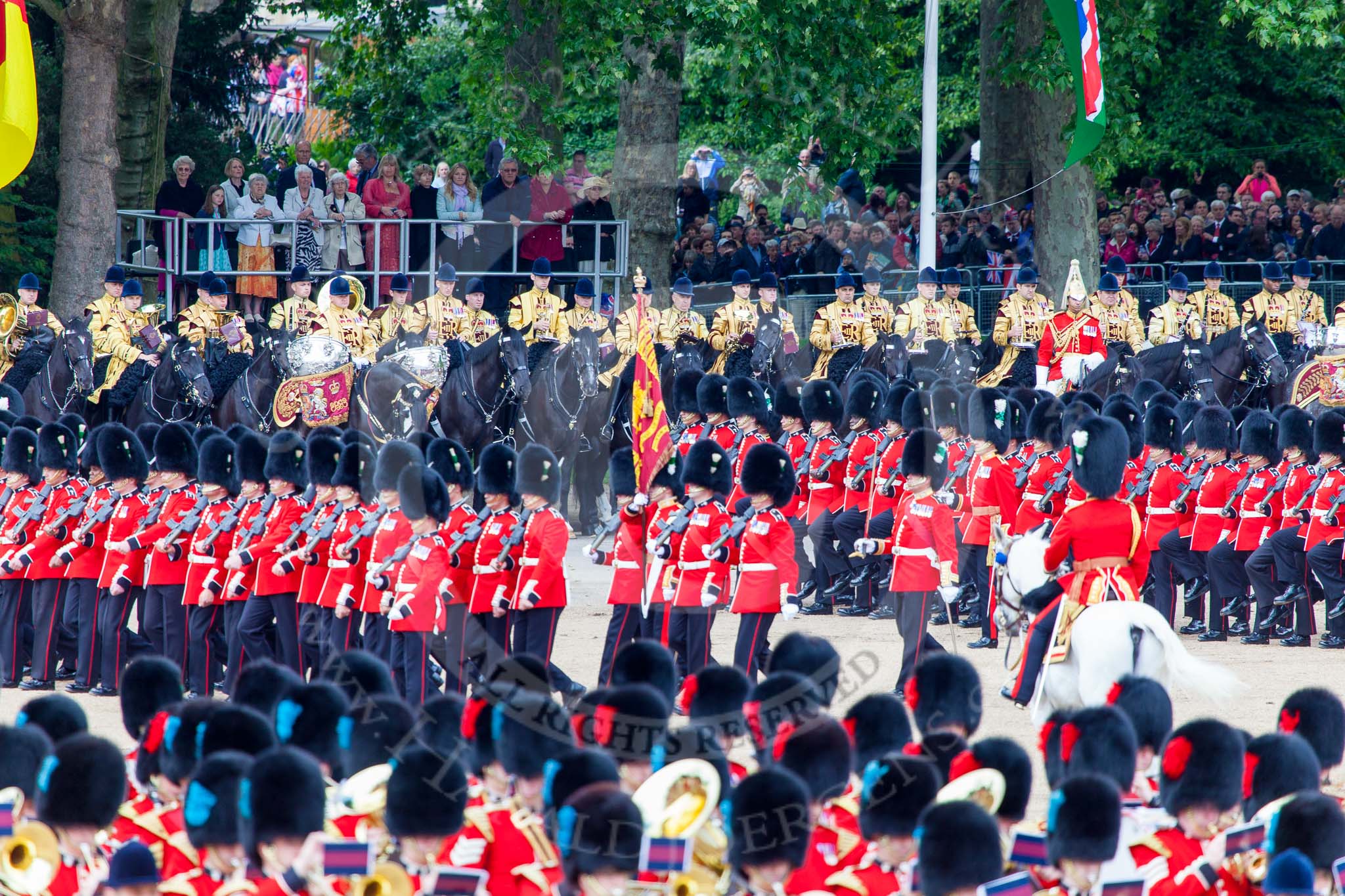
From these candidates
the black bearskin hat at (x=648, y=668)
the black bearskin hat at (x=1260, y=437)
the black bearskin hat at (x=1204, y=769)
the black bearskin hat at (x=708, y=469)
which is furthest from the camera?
the black bearskin hat at (x=1260, y=437)

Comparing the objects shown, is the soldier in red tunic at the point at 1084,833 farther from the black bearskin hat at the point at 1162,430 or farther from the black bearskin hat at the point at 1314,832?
the black bearskin hat at the point at 1162,430

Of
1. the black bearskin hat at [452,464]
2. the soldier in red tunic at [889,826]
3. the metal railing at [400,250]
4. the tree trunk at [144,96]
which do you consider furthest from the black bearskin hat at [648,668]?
the tree trunk at [144,96]

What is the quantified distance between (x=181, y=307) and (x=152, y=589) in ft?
27.0

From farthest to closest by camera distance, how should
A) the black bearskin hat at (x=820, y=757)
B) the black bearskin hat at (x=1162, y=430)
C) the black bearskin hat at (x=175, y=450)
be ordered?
the black bearskin hat at (x=1162, y=430) < the black bearskin hat at (x=175, y=450) < the black bearskin hat at (x=820, y=757)

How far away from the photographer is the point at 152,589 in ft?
35.9

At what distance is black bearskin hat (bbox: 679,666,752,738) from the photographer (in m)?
7.33

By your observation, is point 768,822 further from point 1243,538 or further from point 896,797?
point 1243,538

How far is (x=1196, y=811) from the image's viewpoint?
6262 mm

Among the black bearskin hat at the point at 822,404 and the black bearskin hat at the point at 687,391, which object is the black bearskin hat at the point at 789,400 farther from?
the black bearskin hat at the point at 687,391

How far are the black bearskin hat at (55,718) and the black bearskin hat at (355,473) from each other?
3800 millimetres

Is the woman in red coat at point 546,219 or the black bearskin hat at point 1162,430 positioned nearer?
the black bearskin hat at point 1162,430

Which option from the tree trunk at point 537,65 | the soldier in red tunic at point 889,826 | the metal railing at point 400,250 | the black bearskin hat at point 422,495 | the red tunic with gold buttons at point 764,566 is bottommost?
the soldier in red tunic at point 889,826

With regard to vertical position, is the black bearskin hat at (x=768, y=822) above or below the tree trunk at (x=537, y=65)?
below

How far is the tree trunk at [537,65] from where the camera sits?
19891 mm
